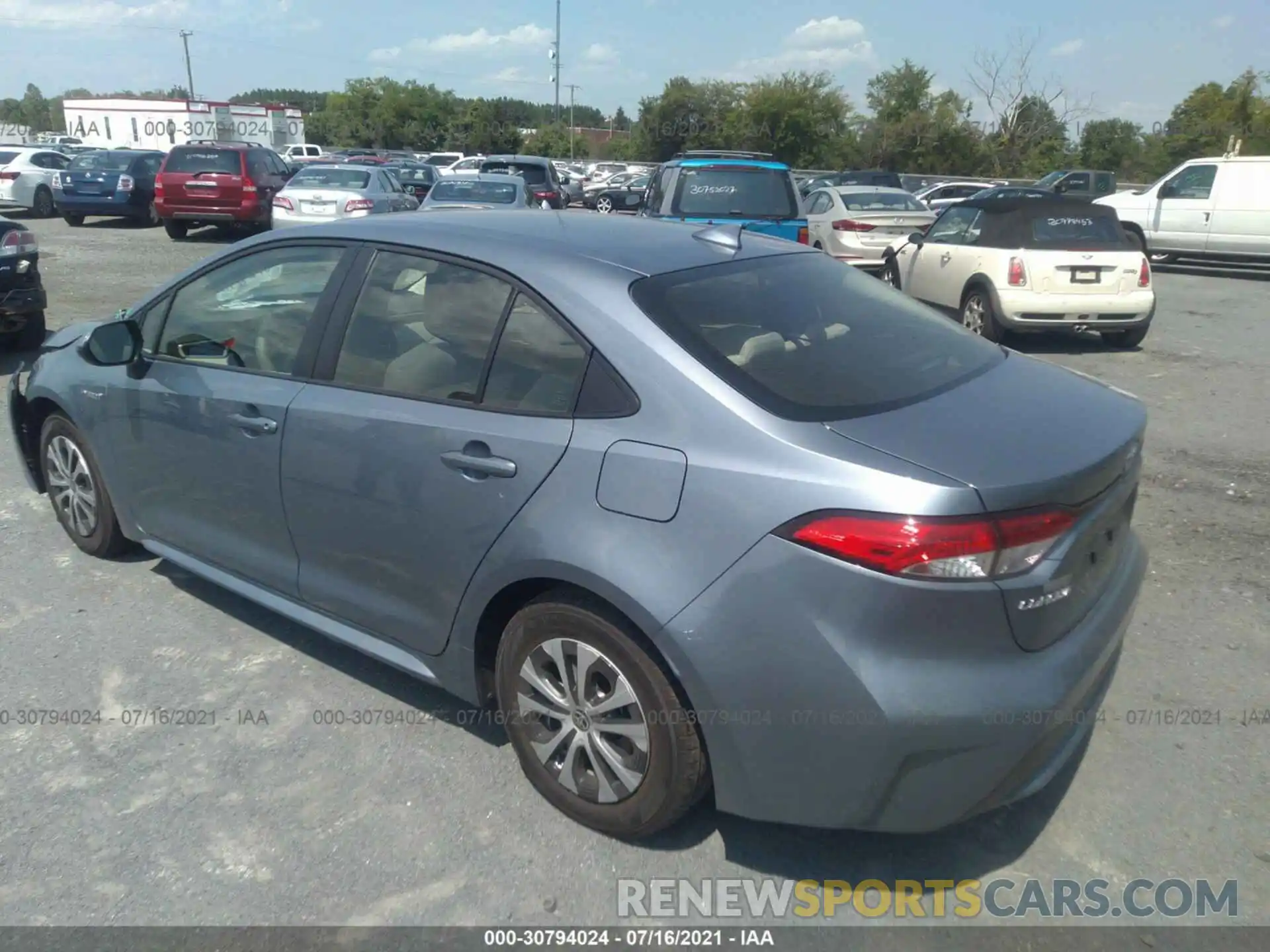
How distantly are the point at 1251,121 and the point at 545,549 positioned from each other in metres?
47.7

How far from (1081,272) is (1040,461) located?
8.25m

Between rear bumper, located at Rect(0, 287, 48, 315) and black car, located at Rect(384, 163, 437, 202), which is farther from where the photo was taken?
black car, located at Rect(384, 163, 437, 202)

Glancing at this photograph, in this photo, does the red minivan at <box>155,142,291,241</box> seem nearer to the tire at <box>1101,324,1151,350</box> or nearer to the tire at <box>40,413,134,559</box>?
the tire at <box>1101,324,1151,350</box>

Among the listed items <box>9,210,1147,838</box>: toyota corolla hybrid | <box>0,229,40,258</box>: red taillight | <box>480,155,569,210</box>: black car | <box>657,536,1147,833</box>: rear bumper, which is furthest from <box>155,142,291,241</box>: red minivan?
<box>657,536,1147,833</box>: rear bumper

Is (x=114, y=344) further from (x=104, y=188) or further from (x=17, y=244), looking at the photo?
(x=104, y=188)

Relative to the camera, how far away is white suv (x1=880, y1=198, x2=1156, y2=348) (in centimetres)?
988

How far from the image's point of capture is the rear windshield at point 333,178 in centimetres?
1767

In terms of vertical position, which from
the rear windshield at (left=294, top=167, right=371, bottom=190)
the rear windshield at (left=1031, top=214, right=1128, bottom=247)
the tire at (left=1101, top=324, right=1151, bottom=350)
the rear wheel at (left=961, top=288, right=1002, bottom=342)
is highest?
the rear windshield at (left=294, top=167, right=371, bottom=190)

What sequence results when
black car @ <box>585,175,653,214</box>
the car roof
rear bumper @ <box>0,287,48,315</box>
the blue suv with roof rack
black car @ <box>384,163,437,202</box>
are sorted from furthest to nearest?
black car @ <box>384,163,437,202</box>, black car @ <box>585,175,653,214</box>, the blue suv with roof rack, rear bumper @ <box>0,287,48,315</box>, the car roof

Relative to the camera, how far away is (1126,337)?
34.2 ft

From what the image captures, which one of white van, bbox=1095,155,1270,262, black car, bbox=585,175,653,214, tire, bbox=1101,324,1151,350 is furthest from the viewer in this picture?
white van, bbox=1095,155,1270,262

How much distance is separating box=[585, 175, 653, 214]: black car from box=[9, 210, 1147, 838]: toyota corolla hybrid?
3.88 ft

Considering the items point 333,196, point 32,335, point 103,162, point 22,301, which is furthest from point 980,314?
point 103,162

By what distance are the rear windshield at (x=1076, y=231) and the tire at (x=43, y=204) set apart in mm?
23144
